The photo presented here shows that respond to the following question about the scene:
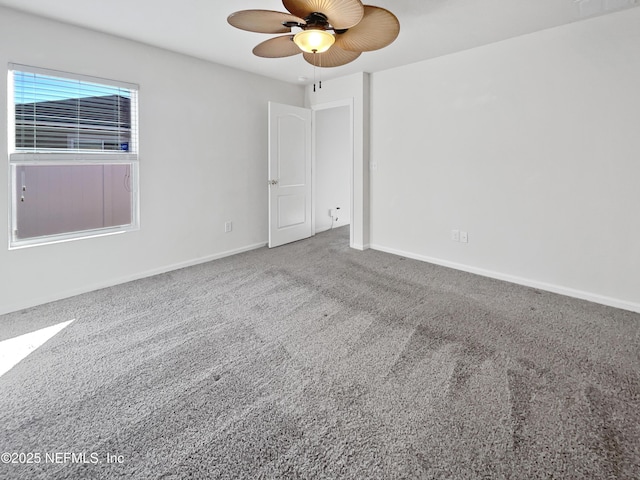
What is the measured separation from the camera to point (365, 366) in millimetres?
2070

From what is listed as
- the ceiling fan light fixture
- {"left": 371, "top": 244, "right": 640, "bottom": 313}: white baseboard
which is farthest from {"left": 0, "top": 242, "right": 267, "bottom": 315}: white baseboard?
the ceiling fan light fixture

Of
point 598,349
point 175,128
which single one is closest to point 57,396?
point 175,128

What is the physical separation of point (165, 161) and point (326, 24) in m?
2.41

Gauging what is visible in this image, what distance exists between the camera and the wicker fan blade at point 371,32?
2025mm

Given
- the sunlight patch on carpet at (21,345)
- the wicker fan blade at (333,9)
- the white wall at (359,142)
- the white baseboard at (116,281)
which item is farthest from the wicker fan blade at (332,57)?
the sunlight patch on carpet at (21,345)

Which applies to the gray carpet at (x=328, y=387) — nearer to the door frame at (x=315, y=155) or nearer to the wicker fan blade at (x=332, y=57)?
the door frame at (x=315, y=155)

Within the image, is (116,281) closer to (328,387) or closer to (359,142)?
(328,387)

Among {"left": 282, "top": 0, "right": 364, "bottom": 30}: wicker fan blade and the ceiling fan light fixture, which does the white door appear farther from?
{"left": 282, "top": 0, "right": 364, "bottom": 30}: wicker fan blade

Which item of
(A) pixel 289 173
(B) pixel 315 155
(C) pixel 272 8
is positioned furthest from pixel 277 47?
(B) pixel 315 155

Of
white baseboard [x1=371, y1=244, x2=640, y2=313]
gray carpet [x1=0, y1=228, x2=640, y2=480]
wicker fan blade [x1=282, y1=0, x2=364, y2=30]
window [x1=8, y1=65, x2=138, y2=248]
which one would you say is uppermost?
wicker fan blade [x1=282, y1=0, x2=364, y2=30]

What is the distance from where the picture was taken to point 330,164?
6137 millimetres

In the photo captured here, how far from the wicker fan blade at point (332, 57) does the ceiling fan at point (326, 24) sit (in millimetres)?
93

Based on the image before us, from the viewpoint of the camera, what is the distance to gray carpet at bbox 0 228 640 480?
141 cm

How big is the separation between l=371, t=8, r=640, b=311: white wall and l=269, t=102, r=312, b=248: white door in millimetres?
1243
